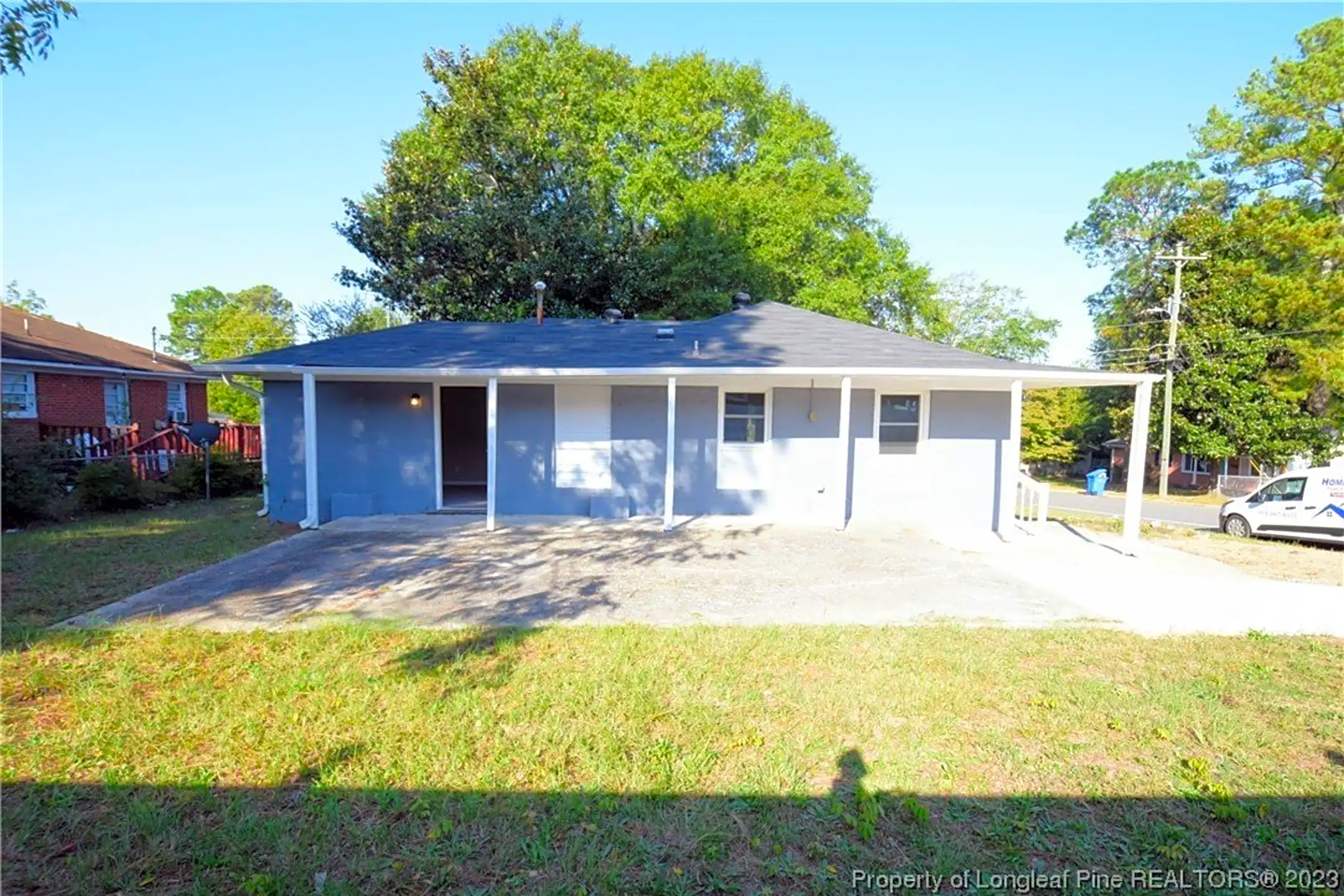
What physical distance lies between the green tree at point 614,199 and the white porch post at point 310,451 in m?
9.71

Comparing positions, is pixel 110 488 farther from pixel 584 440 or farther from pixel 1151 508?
pixel 1151 508

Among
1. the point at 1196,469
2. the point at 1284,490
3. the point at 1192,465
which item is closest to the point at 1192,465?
the point at 1192,465

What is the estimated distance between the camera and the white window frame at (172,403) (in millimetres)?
19484

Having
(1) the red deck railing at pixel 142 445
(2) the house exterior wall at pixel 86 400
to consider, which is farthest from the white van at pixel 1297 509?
(2) the house exterior wall at pixel 86 400

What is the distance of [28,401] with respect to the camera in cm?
1498

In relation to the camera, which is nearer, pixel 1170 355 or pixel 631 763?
pixel 631 763

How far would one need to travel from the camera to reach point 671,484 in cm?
900

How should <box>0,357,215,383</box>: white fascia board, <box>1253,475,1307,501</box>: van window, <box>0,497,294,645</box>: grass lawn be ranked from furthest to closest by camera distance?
Answer: <box>0,357,215,383</box>: white fascia board → <box>1253,475,1307,501</box>: van window → <box>0,497,294,645</box>: grass lawn

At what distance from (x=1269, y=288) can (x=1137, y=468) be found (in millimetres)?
19650

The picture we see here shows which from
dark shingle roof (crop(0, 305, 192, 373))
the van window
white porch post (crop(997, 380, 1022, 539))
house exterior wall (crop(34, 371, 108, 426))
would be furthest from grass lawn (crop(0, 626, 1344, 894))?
house exterior wall (crop(34, 371, 108, 426))

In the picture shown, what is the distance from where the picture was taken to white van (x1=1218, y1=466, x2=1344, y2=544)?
9516 mm

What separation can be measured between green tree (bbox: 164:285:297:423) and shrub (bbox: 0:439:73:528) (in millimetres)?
25287

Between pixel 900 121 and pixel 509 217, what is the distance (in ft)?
35.3

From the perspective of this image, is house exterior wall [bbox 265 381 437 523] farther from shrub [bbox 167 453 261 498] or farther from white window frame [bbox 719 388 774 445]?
white window frame [bbox 719 388 774 445]
